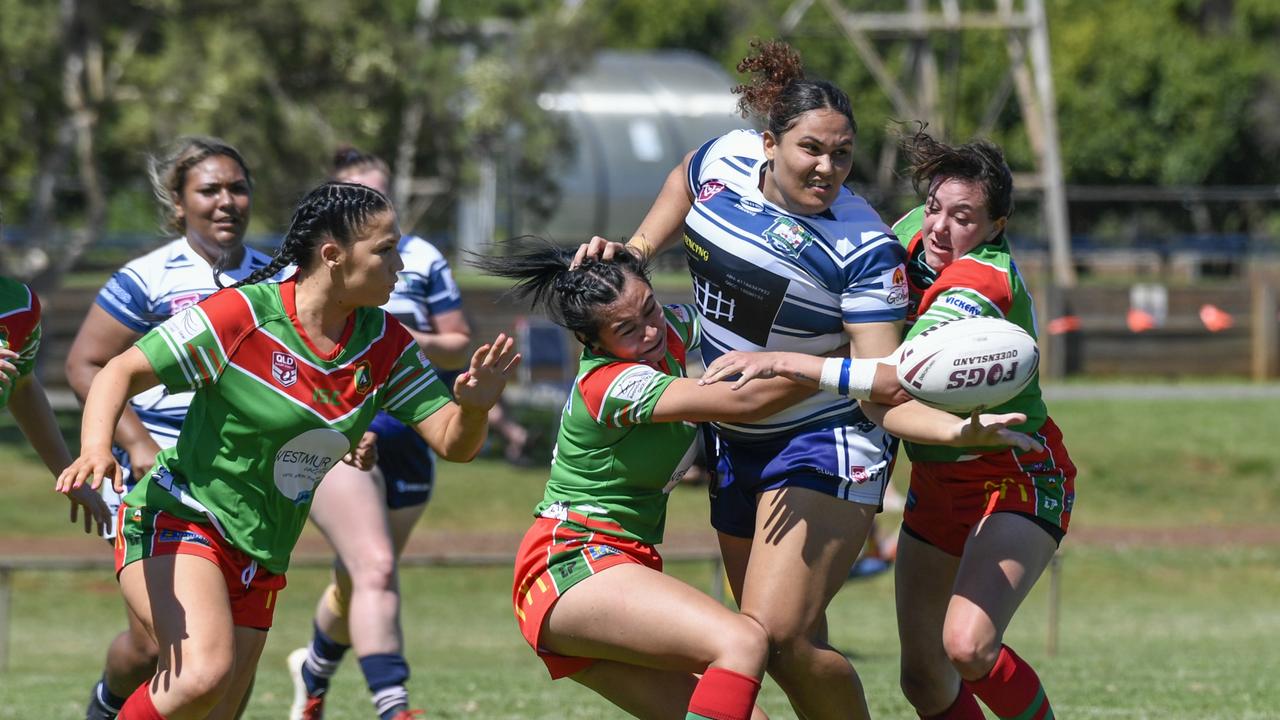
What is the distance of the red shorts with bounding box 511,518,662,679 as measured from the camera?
4.28 meters

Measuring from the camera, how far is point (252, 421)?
4.37 meters

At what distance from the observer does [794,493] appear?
14.6ft

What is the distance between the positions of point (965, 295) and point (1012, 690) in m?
1.19

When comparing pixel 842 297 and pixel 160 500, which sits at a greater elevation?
pixel 842 297

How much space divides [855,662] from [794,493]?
6.16 metres

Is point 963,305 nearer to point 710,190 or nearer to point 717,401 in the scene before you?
point 717,401

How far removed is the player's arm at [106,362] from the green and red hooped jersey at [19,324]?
1.79 feet

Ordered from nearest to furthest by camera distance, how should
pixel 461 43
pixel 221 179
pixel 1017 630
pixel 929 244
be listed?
pixel 929 244, pixel 221 179, pixel 1017 630, pixel 461 43

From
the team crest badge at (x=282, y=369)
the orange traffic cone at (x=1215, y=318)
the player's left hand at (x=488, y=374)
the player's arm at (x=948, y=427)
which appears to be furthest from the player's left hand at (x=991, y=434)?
the orange traffic cone at (x=1215, y=318)

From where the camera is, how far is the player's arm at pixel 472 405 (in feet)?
14.3

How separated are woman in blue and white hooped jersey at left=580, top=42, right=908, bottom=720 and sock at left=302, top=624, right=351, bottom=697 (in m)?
2.47

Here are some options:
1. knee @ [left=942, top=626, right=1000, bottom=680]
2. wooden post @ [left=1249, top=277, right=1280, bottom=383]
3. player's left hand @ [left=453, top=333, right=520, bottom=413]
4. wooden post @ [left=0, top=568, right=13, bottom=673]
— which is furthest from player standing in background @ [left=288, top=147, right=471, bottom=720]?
wooden post @ [left=1249, top=277, right=1280, bottom=383]

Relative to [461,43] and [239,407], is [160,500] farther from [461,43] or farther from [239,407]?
[461,43]

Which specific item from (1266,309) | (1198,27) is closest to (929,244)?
(1266,309)
